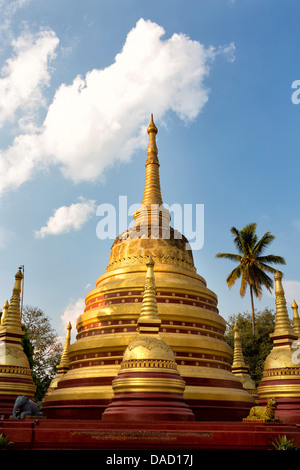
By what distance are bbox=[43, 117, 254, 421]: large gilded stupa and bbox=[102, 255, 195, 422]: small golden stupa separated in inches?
113

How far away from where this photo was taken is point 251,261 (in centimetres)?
4309

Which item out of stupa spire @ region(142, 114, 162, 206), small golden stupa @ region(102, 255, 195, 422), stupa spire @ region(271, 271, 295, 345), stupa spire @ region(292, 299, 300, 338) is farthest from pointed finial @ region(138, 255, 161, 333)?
stupa spire @ region(142, 114, 162, 206)

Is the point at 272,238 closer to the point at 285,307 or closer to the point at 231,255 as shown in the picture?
the point at 231,255

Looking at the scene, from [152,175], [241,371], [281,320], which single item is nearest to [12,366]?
[281,320]

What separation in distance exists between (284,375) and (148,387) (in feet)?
21.3

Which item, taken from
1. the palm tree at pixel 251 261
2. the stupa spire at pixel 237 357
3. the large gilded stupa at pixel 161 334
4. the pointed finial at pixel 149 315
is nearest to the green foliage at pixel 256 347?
the palm tree at pixel 251 261

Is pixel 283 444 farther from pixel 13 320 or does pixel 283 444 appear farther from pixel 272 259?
pixel 272 259

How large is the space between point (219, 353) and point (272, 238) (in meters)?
28.5

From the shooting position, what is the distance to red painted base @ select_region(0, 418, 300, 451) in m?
9.52

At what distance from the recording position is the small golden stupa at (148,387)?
12.4 metres

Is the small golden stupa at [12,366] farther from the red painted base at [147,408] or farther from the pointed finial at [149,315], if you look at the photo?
the pointed finial at [149,315]

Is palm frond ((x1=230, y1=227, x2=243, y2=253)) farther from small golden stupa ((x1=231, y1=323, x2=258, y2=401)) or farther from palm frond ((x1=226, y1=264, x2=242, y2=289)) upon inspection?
small golden stupa ((x1=231, y1=323, x2=258, y2=401))

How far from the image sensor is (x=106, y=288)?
65.6 feet
